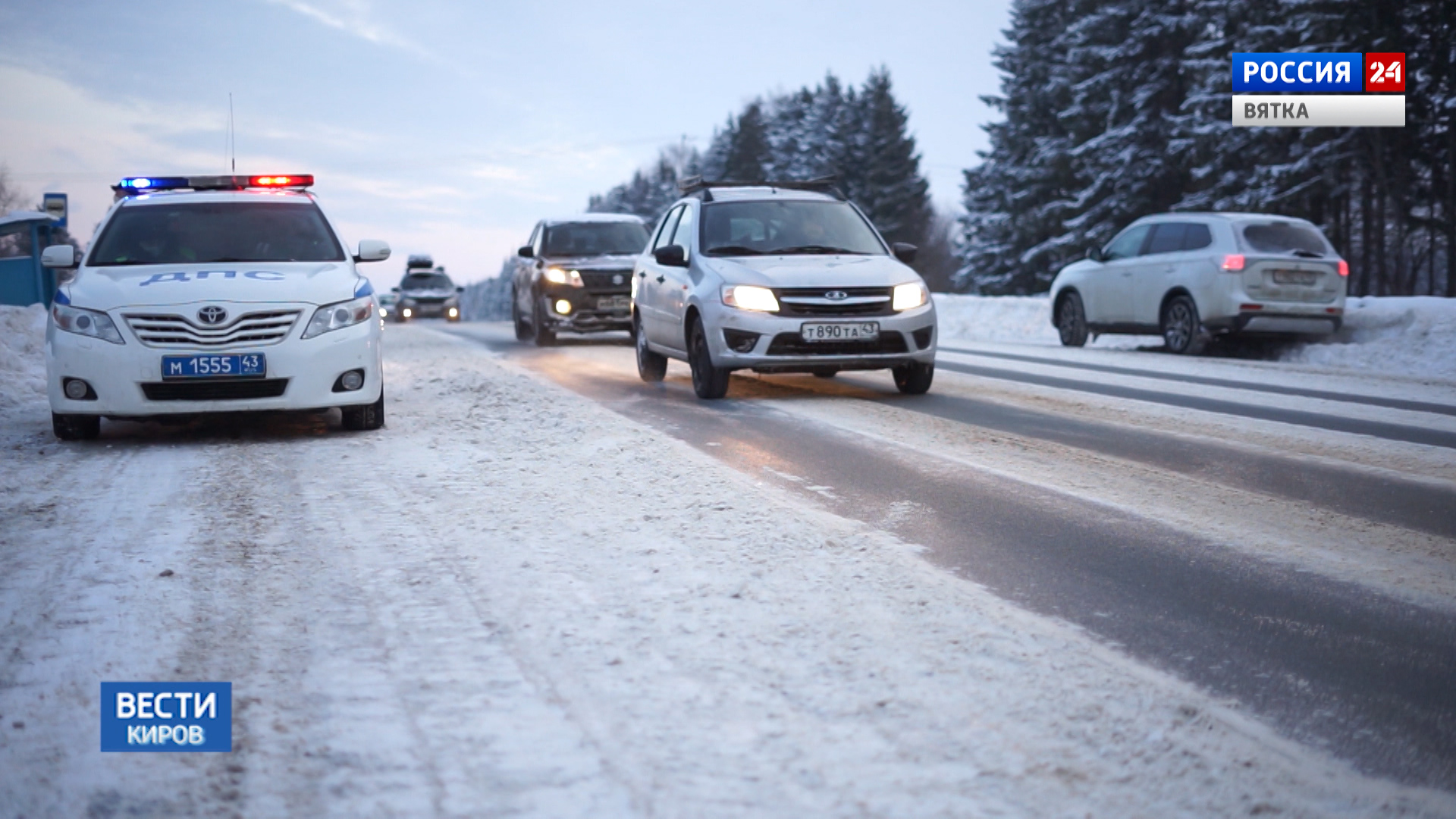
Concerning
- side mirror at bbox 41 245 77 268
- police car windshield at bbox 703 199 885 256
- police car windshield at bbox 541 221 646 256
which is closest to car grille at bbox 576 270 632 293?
police car windshield at bbox 541 221 646 256

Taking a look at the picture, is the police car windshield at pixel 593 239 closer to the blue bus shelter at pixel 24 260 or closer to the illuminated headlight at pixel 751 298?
the blue bus shelter at pixel 24 260

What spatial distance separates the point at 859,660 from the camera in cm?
353

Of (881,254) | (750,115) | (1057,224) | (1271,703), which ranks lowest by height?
(1271,703)

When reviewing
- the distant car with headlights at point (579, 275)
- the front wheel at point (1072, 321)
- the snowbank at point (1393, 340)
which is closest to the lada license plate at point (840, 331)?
the snowbank at point (1393, 340)

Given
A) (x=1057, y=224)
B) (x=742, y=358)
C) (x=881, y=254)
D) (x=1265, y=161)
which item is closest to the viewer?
(x=742, y=358)

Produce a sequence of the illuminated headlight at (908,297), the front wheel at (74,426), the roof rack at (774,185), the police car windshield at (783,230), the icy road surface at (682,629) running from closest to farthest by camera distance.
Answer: the icy road surface at (682,629), the front wheel at (74,426), the illuminated headlight at (908,297), the police car windshield at (783,230), the roof rack at (774,185)

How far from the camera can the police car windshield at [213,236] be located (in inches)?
342

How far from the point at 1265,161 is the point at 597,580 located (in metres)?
30.7

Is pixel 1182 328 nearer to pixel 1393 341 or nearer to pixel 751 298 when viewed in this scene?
pixel 1393 341

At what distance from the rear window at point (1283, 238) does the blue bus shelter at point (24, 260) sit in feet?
53.9

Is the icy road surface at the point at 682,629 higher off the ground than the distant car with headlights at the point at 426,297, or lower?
lower

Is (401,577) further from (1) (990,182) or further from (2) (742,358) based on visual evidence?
(1) (990,182)

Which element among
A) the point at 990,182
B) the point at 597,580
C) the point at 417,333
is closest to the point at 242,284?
the point at 597,580

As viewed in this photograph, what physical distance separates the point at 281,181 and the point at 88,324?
247 centimetres
